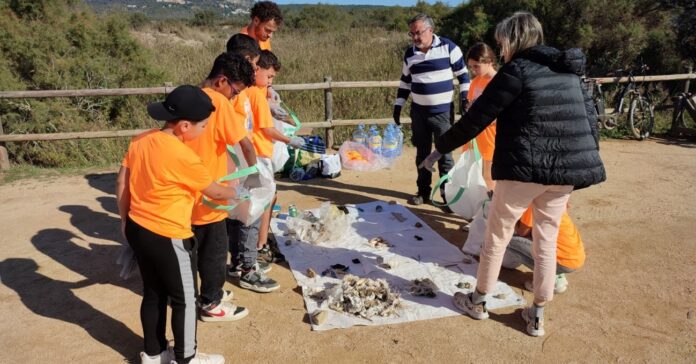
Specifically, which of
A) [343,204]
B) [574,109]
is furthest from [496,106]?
[343,204]

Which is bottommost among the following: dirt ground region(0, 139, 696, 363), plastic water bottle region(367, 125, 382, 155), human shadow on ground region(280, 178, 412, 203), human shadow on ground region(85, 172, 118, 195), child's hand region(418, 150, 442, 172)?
dirt ground region(0, 139, 696, 363)

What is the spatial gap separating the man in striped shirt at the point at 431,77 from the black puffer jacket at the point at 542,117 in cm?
229

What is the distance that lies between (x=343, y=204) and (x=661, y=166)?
4.61 meters

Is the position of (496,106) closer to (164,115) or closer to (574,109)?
(574,109)

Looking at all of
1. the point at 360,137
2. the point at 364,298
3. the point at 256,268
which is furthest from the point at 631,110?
the point at 256,268

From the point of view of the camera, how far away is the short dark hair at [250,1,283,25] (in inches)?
185

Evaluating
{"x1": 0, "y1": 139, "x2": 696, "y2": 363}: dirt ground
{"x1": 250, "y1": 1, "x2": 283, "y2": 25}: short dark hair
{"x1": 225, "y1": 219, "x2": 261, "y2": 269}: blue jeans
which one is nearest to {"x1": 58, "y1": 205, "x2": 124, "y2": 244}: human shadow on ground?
{"x1": 0, "y1": 139, "x2": 696, "y2": 363}: dirt ground

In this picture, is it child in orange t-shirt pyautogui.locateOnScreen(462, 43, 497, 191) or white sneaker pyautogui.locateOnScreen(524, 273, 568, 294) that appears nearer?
white sneaker pyautogui.locateOnScreen(524, 273, 568, 294)

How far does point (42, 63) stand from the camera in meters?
9.09

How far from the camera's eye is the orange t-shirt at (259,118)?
3584 millimetres

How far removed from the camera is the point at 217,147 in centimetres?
296

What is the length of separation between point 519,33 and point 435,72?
7.84ft

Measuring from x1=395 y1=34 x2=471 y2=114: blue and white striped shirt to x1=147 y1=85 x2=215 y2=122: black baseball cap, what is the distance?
125 inches

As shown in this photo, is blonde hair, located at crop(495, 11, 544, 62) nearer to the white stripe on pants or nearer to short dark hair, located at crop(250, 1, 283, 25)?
the white stripe on pants
